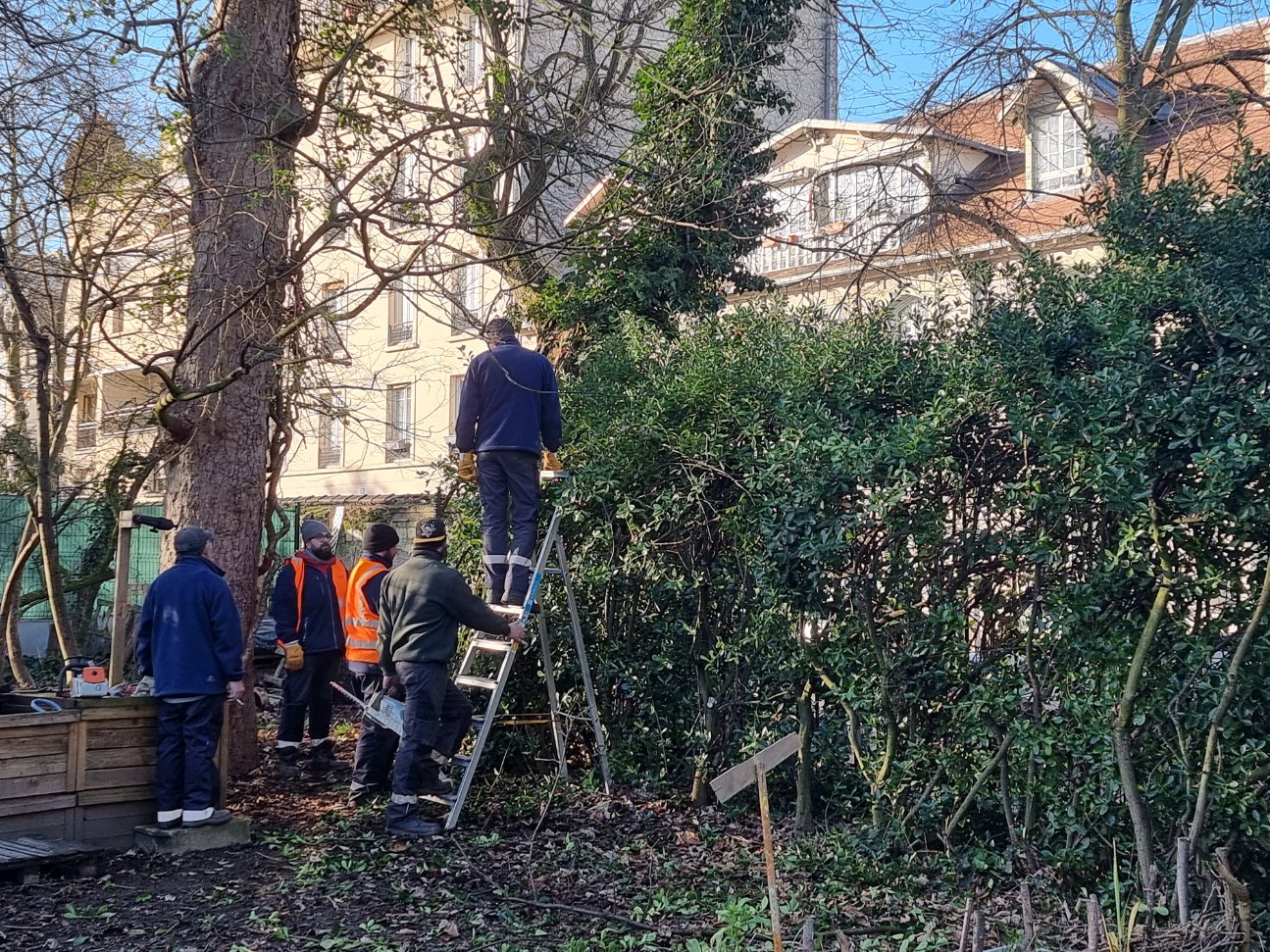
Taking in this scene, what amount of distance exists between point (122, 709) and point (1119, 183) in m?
6.60

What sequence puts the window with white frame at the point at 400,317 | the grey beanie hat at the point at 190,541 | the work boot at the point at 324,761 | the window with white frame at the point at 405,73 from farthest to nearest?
1. the window with white frame at the point at 400,317
2. the window with white frame at the point at 405,73
3. the work boot at the point at 324,761
4. the grey beanie hat at the point at 190,541

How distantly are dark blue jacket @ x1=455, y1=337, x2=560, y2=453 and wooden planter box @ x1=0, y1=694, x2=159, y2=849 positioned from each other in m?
2.70

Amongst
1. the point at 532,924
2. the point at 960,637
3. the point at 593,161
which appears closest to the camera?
the point at 532,924

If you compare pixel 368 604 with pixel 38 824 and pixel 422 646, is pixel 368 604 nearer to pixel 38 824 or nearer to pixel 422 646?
pixel 422 646

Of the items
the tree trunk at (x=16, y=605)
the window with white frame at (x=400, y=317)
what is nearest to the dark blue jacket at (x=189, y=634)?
the tree trunk at (x=16, y=605)

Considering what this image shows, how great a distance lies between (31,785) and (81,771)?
286mm

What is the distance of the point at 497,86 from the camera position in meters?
10.0

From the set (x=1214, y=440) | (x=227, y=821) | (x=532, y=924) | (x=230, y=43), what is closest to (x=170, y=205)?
(x=230, y=43)

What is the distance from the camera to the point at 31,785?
6.88 m

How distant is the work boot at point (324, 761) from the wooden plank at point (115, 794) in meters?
2.24

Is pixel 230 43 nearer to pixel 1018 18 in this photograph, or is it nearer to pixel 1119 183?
pixel 1119 183

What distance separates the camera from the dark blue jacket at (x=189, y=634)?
23.8 feet

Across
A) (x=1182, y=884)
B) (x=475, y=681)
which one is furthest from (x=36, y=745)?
(x=1182, y=884)

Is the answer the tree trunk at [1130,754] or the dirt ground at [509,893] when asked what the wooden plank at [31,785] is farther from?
the tree trunk at [1130,754]
